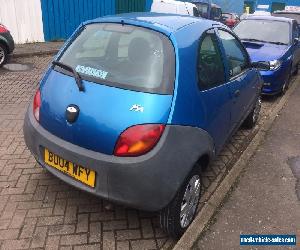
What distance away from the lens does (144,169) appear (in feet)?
8.40

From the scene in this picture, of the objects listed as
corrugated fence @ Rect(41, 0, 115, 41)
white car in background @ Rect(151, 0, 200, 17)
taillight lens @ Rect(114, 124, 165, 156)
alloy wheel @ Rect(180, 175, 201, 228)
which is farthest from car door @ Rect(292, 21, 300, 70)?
corrugated fence @ Rect(41, 0, 115, 41)

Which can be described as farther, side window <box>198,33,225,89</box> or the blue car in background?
the blue car in background

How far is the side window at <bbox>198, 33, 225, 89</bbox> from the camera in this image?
315 cm

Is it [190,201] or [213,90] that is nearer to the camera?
[190,201]

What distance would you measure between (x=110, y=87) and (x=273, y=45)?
6071 millimetres

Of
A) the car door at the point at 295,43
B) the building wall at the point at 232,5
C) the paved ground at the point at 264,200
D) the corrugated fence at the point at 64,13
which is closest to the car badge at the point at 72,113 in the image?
the paved ground at the point at 264,200

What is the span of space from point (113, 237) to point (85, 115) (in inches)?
45.0

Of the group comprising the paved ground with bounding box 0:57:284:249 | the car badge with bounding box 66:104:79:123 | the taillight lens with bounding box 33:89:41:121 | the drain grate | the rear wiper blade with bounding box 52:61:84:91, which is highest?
the rear wiper blade with bounding box 52:61:84:91

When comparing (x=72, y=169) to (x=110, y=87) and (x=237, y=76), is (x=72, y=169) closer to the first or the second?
(x=110, y=87)

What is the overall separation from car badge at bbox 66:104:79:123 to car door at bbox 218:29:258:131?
181 centimetres

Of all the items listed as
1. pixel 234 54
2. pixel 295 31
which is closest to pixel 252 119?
pixel 234 54

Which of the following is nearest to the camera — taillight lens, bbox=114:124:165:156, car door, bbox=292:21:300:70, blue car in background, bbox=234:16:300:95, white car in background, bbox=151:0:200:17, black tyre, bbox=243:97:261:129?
taillight lens, bbox=114:124:165:156

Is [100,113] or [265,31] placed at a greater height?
[100,113]

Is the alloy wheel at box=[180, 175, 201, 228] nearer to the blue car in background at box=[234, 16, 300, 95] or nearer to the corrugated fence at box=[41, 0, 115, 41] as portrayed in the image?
the blue car in background at box=[234, 16, 300, 95]
